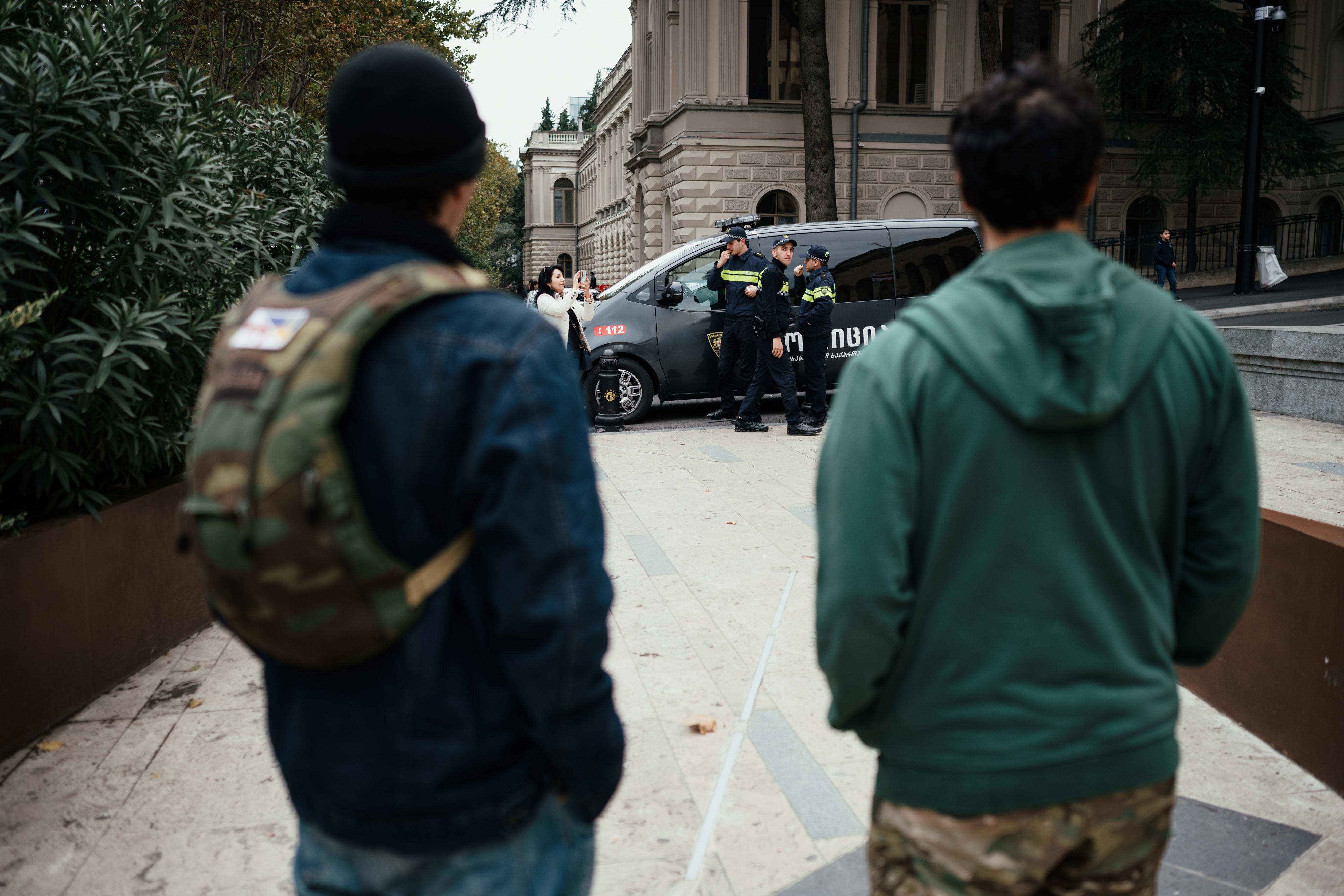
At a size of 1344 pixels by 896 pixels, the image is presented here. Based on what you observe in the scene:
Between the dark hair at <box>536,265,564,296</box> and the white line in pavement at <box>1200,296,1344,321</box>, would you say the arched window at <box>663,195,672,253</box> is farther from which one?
the dark hair at <box>536,265,564,296</box>

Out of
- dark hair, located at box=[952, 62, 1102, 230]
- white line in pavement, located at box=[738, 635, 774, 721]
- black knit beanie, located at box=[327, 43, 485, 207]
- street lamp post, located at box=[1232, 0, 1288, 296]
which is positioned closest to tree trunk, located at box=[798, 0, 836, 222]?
street lamp post, located at box=[1232, 0, 1288, 296]

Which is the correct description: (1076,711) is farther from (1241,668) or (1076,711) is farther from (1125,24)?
(1125,24)

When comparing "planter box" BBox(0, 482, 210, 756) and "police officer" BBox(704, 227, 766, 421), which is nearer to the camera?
"planter box" BBox(0, 482, 210, 756)

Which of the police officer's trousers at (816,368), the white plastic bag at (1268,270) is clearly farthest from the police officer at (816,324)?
the white plastic bag at (1268,270)

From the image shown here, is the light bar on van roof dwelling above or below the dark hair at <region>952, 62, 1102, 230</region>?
above

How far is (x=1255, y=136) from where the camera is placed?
20.3 metres

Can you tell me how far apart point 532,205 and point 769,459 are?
90601 millimetres

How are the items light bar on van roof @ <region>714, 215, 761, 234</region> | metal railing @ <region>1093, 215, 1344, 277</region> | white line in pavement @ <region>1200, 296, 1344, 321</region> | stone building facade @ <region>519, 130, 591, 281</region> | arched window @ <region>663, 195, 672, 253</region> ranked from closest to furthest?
1. light bar on van roof @ <region>714, 215, 761, 234</region>
2. white line in pavement @ <region>1200, 296, 1344, 321</region>
3. metal railing @ <region>1093, 215, 1344, 277</region>
4. arched window @ <region>663, 195, 672, 253</region>
5. stone building facade @ <region>519, 130, 591, 281</region>

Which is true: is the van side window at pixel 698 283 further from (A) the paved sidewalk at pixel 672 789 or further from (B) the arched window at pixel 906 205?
(B) the arched window at pixel 906 205

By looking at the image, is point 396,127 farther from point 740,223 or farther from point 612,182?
point 612,182

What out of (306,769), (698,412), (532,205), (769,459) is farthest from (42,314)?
(532,205)

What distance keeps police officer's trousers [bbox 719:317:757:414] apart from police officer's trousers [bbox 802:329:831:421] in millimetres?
597

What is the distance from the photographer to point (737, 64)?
3064 centimetres

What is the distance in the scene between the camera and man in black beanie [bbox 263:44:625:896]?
57.5 inches
